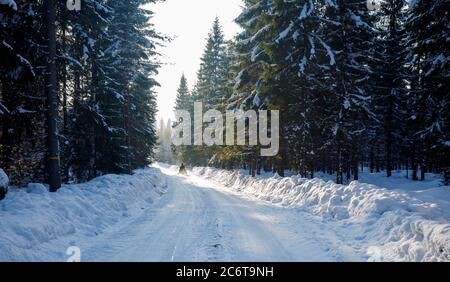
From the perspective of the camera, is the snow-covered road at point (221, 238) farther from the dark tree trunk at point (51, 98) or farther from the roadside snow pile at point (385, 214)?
the dark tree trunk at point (51, 98)

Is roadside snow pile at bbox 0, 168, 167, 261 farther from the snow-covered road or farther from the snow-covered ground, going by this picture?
the snow-covered road

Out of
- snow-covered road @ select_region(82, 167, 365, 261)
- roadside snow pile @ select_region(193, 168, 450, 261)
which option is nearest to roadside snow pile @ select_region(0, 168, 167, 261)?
snow-covered road @ select_region(82, 167, 365, 261)

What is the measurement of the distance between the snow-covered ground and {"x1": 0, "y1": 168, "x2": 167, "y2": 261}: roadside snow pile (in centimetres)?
2

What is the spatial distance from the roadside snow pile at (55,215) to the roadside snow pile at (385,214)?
7027mm

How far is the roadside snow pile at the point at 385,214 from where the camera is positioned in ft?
23.5

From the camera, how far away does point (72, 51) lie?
58.7 ft

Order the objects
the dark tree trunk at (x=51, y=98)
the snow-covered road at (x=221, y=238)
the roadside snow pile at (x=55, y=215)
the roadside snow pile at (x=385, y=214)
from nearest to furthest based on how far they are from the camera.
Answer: the roadside snow pile at (x=385, y=214) < the roadside snow pile at (x=55, y=215) < the snow-covered road at (x=221, y=238) < the dark tree trunk at (x=51, y=98)

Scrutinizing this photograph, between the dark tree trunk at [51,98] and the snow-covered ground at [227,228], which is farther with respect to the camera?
the dark tree trunk at [51,98]

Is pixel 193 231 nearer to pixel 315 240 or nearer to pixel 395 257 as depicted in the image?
pixel 315 240

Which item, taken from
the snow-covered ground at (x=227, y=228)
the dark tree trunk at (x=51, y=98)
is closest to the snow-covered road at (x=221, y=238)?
the snow-covered ground at (x=227, y=228)

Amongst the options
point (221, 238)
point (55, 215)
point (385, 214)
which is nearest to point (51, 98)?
point (55, 215)

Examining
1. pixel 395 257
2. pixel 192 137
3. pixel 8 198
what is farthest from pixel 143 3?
pixel 192 137

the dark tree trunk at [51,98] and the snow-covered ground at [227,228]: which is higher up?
the dark tree trunk at [51,98]
